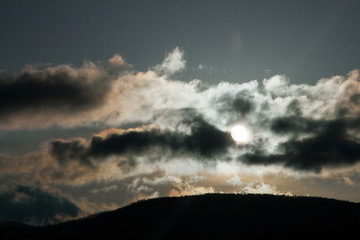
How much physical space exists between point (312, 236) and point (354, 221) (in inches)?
3818

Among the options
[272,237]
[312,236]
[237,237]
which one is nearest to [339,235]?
[312,236]

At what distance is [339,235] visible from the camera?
4695 inches

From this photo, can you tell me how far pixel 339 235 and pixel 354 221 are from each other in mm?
95461

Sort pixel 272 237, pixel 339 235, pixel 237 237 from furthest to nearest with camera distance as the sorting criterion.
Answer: pixel 237 237 → pixel 272 237 → pixel 339 235

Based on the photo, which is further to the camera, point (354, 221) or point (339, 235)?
point (354, 221)

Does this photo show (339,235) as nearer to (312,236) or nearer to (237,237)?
(312,236)

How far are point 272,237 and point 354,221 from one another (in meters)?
98.3

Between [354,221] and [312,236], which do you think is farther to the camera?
[354,221]

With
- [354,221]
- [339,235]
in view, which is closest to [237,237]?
[354,221]

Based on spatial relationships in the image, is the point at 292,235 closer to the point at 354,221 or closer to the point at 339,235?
the point at 339,235

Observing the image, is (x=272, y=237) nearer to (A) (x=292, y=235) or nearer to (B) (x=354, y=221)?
(A) (x=292, y=235)

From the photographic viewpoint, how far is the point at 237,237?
199 m

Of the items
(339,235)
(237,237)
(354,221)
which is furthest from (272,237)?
(354,221)

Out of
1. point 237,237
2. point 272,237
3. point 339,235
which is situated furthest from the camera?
point 237,237
